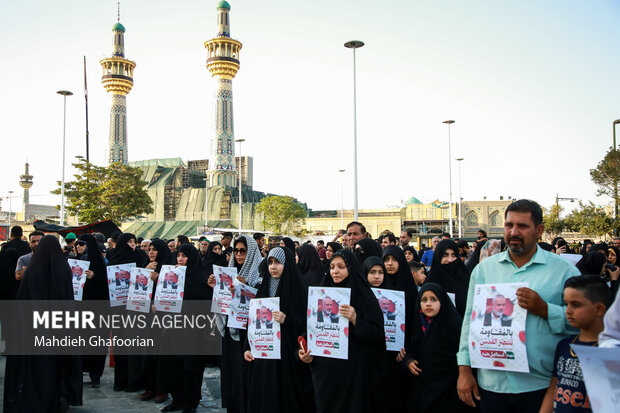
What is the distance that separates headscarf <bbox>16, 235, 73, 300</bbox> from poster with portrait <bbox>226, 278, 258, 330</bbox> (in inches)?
63.5

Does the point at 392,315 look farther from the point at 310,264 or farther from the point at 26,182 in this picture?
the point at 26,182

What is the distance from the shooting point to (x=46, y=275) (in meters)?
4.74

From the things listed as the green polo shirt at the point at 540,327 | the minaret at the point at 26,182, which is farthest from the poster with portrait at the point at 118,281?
the minaret at the point at 26,182

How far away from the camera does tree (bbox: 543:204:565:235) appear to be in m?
40.7

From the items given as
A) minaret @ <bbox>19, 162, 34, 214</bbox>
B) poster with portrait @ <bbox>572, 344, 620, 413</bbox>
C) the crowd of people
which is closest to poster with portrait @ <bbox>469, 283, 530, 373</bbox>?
the crowd of people

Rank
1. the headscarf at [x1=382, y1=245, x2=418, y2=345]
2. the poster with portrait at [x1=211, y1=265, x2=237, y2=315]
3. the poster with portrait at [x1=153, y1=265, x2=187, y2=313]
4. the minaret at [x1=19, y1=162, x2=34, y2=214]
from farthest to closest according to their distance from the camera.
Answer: the minaret at [x1=19, y1=162, x2=34, y2=214] → the poster with portrait at [x1=153, y1=265, x2=187, y2=313] → the poster with portrait at [x1=211, y1=265, x2=237, y2=315] → the headscarf at [x1=382, y1=245, x2=418, y2=345]

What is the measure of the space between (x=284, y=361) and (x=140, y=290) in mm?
2478

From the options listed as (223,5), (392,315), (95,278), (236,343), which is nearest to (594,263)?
(392,315)

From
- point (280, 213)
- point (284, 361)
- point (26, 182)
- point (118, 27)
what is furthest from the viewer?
point (26, 182)

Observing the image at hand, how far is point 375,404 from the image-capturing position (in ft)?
12.5

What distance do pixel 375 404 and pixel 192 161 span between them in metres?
63.9

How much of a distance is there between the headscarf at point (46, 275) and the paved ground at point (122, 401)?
140 cm

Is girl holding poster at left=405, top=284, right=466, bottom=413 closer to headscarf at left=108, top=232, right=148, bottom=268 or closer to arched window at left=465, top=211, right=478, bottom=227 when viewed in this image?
headscarf at left=108, top=232, right=148, bottom=268

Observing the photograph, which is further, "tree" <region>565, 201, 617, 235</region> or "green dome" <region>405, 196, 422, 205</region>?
"green dome" <region>405, 196, 422, 205</region>
